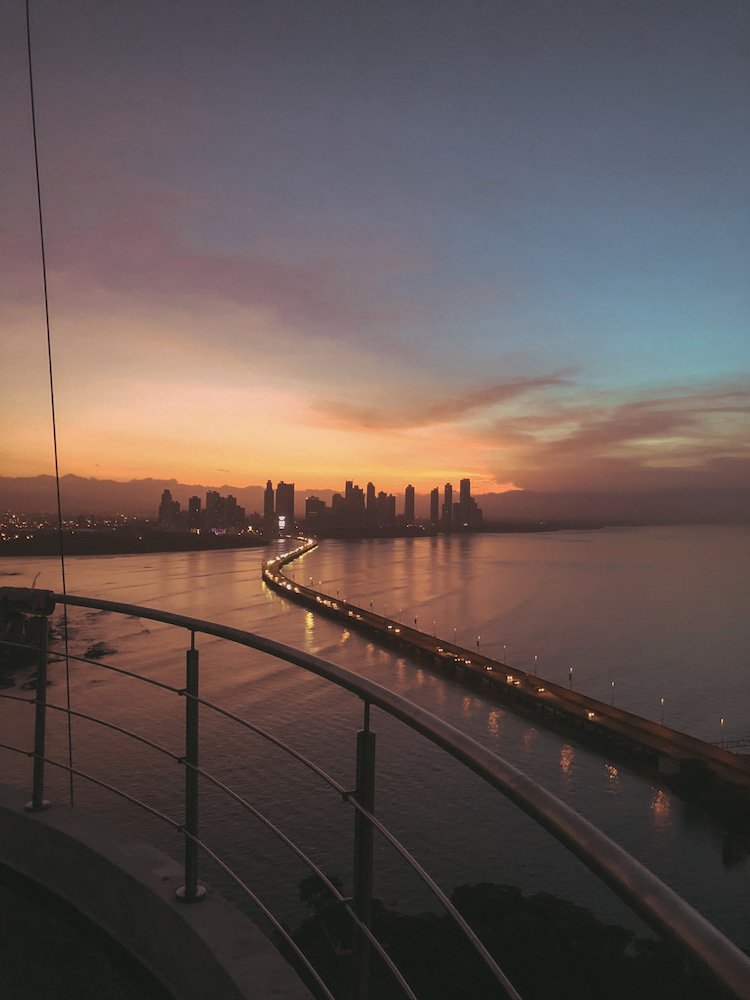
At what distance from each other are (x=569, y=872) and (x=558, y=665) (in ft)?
41.8

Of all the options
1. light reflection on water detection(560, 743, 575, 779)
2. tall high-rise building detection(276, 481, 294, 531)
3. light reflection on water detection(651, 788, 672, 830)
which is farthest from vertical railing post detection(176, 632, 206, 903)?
tall high-rise building detection(276, 481, 294, 531)

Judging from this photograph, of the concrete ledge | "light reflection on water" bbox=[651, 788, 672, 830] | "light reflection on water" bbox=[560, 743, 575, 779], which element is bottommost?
"light reflection on water" bbox=[651, 788, 672, 830]

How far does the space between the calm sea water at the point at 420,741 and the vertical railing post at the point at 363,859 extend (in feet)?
34.3

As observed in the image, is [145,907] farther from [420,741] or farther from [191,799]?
[420,741]

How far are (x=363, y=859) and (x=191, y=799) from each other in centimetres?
51

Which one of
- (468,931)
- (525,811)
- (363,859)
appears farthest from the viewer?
(363,859)

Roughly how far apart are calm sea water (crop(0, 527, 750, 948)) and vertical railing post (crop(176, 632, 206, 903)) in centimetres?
1004

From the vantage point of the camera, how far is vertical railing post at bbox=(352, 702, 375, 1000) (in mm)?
746

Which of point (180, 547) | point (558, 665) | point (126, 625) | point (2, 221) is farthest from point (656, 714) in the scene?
point (180, 547)

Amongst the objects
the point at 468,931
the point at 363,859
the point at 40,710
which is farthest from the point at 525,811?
the point at 40,710

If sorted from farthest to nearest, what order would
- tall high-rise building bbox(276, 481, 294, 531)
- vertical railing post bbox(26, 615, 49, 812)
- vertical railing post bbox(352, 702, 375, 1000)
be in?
tall high-rise building bbox(276, 481, 294, 531) < vertical railing post bbox(26, 615, 49, 812) < vertical railing post bbox(352, 702, 375, 1000)

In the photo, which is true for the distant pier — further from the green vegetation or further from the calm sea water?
the green vegetation

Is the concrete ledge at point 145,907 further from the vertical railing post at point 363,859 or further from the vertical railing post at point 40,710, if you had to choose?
the vertical railing post at point 363,859

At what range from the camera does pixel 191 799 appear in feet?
3.82
